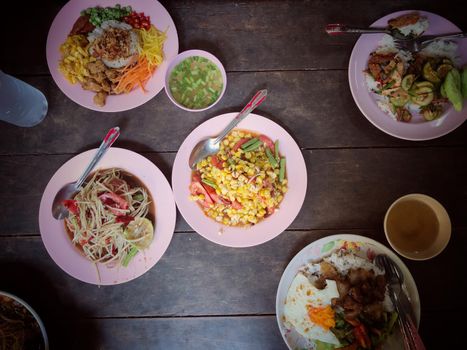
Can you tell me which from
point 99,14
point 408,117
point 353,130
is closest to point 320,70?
point 353,130

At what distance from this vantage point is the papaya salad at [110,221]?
224 cm

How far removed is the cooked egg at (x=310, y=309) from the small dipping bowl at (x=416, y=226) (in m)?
0.47

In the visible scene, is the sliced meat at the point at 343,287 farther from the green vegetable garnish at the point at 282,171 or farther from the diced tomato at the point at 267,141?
the diced tomato at the point at 267,141

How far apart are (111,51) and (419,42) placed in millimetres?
1884

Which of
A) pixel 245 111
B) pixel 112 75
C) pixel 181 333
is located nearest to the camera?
pixel 245 111

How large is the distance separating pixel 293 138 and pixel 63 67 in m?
1.50

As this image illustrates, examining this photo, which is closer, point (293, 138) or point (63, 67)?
point (63, 67)

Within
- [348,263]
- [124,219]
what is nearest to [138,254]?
[124,219]

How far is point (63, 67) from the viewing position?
7.48 feet

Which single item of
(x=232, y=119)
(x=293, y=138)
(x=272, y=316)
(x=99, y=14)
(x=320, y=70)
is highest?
(x=99, y=14)

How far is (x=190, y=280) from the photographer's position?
95.9 inches

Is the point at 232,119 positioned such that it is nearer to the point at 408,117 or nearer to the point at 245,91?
the point at 245,91

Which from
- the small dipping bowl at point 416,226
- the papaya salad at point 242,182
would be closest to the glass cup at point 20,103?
the papaya salad at point 242,182

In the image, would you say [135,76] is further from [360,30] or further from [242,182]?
[360,30]
